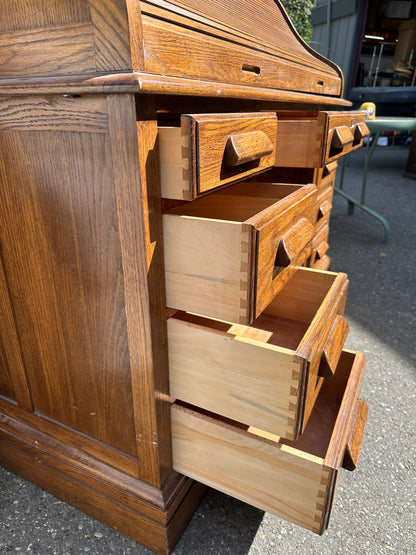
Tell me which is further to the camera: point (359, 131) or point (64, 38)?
point (359, 131)

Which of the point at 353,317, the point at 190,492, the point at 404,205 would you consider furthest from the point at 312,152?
the point at 404,205

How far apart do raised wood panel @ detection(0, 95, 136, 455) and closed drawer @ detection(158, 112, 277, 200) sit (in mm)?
95

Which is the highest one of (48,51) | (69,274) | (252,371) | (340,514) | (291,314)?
(48,51)

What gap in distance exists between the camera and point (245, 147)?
69 cm

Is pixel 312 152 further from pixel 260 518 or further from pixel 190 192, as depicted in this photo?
pixel 260 518

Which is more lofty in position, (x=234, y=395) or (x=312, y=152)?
(x=312, y=152)

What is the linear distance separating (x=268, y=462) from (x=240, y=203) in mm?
583

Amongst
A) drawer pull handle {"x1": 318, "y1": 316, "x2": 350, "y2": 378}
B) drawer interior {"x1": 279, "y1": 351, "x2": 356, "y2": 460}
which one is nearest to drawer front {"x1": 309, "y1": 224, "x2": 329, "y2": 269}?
drawer interior {"x1": 279, "y1": 351, "x2": 356, "y2": 460}

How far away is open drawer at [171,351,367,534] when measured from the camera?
0.72 metres

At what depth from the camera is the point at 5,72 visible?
0.68 meters

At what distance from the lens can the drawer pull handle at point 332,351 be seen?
2.64ft

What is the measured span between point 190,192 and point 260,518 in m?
0.81

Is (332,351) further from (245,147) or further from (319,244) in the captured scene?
(319,244)

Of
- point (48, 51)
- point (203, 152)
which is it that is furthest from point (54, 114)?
point (203, 152)
